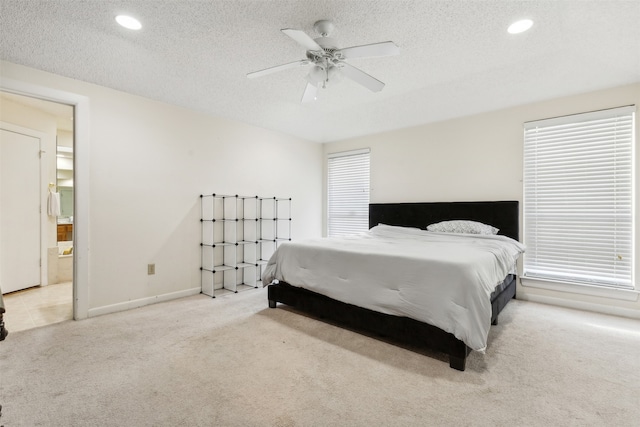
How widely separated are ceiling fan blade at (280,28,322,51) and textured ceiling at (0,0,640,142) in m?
0.19

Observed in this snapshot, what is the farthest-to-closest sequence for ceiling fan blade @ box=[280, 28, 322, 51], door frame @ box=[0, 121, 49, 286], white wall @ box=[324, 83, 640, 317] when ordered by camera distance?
door frame @ box=[0, 121, 49, 286] → white wall @ box=[324, 83, 640, 317] → ceiling fan blade @ box=[280, 28, 322, 51]

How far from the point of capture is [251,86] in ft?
9.96

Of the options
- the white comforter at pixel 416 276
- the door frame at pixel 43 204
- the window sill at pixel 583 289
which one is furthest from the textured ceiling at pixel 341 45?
the window sill at pixel 583 289

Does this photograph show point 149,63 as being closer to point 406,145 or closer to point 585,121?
point 406,145

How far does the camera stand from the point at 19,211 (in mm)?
3785

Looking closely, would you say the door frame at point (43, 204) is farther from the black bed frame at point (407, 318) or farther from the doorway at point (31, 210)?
the black bed frame at point (407, 318)

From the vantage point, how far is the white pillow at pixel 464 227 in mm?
3520

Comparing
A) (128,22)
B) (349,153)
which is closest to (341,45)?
(128,22)

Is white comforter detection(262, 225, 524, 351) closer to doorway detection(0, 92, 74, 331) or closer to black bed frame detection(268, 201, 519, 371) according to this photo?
black bed frame detection(268, 201, 519, 371)

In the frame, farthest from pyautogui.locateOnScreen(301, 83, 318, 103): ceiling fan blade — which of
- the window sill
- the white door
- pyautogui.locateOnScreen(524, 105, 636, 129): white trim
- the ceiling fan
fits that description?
the white door

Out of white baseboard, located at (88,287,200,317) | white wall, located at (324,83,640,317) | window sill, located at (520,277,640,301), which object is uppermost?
white wall, located at (324,83,640,317)

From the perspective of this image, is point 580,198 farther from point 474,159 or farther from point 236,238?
point 236,238

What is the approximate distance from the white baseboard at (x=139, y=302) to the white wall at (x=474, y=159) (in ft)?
10.4

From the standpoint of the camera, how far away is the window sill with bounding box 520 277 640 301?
9.77 ft
